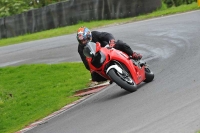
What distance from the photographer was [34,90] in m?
14.7

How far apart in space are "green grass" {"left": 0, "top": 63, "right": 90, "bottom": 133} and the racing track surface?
102 cm

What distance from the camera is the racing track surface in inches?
319

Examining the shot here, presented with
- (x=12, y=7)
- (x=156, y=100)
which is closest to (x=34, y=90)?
(x=156, y=100)

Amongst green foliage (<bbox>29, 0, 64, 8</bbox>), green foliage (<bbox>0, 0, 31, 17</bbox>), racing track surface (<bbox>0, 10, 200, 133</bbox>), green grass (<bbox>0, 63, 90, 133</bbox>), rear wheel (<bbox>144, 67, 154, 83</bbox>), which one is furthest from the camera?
green foliage (<bbox>29, 0, 64, 8</bbox>)

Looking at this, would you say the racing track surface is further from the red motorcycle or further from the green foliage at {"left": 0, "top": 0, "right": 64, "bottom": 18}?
the green foliage at {"left": 0, "top": 0, "right": 64, "bottom": 18}

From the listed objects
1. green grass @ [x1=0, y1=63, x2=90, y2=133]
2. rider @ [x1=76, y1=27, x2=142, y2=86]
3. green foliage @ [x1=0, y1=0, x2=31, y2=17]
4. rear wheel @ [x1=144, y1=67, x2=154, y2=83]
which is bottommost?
green foliage @ [x1=0, y1=0, x2=31, y2=17]

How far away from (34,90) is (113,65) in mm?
4059

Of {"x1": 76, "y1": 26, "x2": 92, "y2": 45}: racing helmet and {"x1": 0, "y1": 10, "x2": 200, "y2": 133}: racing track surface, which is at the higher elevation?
{"x1": 76, "y1": 26, "x2": 92, "y2": 45}: racing helmet

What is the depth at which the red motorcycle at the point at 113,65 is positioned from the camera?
36.2 feet

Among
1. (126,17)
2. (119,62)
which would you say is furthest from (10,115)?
(126,17)

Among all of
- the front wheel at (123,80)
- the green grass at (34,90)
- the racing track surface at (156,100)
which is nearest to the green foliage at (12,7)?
the green grass at (34,90)

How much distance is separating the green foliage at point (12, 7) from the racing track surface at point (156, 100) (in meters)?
24.0

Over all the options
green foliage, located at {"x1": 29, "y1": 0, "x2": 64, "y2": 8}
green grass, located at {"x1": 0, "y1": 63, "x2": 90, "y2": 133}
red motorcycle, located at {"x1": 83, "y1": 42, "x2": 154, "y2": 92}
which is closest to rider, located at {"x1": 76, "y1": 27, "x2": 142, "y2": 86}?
red motorcycle, located at {"x1": 83, "y1": 42, "x2": 154, "y2": 92}

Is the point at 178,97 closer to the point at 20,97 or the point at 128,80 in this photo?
the point at 128,80
